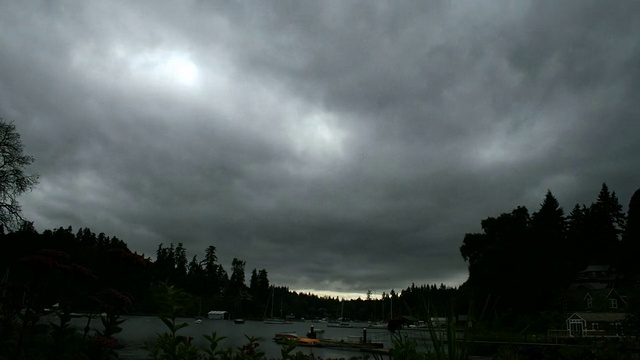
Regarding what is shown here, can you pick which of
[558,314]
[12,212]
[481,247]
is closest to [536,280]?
[558,314]

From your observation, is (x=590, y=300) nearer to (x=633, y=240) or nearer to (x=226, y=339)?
(x=633, y=240)

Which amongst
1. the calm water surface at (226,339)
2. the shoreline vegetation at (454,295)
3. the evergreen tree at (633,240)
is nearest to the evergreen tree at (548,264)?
the shoreline vegetation at (454,295)

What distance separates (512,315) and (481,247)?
12448mm

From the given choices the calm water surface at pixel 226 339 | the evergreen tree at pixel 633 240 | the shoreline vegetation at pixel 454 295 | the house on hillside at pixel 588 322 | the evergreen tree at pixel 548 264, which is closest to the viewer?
the shoreline vegetation at pixel 454 295

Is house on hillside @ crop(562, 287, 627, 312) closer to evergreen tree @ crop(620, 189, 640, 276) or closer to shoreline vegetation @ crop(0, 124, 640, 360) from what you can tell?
shoreline vegetation @ crop(0, 124, 640, 360)

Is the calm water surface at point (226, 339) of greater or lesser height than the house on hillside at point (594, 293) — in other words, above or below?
below


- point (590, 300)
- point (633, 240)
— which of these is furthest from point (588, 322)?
point (590, 300)

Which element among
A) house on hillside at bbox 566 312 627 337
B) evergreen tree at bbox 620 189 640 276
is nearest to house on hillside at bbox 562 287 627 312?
evergreen tree at bbox 620 189 640 276

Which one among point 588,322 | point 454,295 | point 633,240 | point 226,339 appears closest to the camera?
point 454,295

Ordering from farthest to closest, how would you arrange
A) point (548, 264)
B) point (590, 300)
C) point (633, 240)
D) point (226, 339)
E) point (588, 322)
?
point (590, 300) < point (226, 339) < point (548, 264) < point (633, 240) < point (588, 322)

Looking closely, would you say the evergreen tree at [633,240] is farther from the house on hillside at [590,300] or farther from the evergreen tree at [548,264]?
the evergreen tree at [548,264]

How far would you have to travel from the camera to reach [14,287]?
5543 mm

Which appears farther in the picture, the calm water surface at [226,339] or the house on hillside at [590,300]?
the house on hillside at [590,300]

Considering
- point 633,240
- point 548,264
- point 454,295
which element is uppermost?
point 633,240
